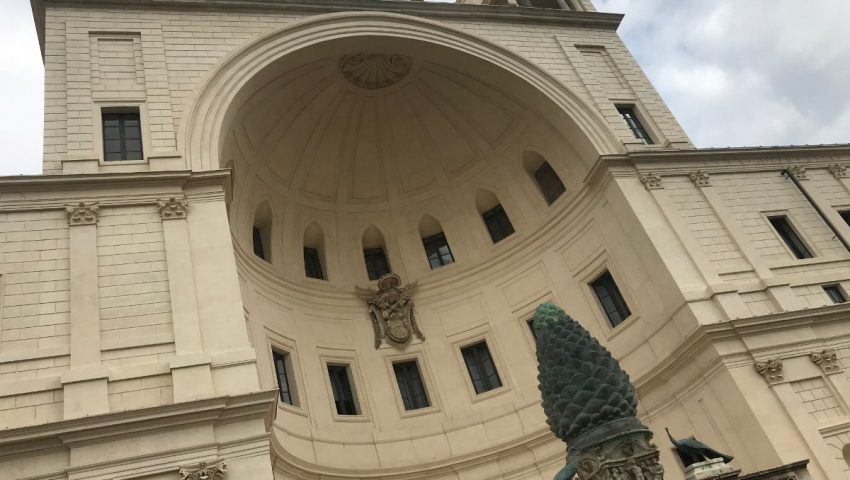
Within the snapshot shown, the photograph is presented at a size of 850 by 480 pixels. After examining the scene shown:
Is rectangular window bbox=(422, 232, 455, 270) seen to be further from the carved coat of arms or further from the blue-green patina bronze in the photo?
the blue-green patina bronze

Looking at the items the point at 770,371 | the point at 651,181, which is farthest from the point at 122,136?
the point at 770,371

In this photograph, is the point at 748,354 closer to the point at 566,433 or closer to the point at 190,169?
the point at 566,433

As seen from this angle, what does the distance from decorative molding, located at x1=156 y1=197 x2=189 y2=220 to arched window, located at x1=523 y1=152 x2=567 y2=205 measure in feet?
39.7

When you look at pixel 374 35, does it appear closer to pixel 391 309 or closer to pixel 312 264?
pixel 312 264

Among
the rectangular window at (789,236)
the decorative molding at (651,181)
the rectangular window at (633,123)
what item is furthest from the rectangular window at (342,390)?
the rectangular window at (789,236)

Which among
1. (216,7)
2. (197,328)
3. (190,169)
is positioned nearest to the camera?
(197,328)

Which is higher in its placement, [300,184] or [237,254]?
[300,184]

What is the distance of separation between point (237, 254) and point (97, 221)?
178 inches

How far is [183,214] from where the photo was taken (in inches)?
598

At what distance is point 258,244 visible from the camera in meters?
21.3

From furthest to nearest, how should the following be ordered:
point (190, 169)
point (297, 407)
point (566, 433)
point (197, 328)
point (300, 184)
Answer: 1. point (300, 184)
2. point (297, 407)
3. point (190, 169)
4. point (197, 328)
5. point (566, 433)

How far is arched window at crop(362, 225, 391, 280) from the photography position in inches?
938

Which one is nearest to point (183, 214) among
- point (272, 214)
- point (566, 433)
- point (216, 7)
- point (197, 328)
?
point (197, 328)

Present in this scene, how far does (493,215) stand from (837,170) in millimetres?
11480
